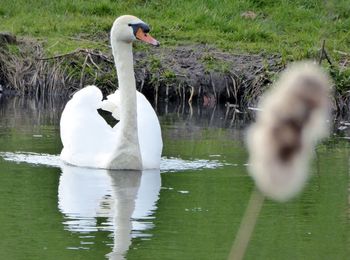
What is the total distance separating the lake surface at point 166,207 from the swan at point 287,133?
13.5 ft

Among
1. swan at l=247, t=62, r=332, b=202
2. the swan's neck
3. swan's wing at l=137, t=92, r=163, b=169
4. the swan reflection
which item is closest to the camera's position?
swan at l=247, t=62, r=332, b=202

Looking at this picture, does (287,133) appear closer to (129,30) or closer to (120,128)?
(120,128)

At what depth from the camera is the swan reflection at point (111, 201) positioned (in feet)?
21.6

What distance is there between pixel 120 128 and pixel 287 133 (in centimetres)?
813

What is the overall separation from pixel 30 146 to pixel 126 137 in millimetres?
1617

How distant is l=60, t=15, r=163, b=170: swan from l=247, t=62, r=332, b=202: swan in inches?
312

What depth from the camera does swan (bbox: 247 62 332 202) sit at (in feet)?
4.83

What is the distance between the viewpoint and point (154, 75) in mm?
16500

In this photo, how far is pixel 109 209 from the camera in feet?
24.3

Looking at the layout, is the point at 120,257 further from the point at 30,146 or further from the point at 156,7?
the point at 156,7

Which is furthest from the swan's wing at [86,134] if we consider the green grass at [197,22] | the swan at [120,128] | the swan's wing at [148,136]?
the green grass at [197,22]

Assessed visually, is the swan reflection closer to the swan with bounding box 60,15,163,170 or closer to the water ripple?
the swan with bounding box 60,15,163,170

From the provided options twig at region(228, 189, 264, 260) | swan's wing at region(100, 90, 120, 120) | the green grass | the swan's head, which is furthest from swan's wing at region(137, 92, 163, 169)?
the green grass

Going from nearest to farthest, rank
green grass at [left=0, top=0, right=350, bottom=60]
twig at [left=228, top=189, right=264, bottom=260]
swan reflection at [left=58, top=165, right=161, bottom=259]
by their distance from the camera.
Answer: twig at [left=228, top=189, right=264, bottom=260], swan reflection at [left=58, top=165, right=161, bottom=259], green grass at [left=0, top=0, right=350, bottom=60]
